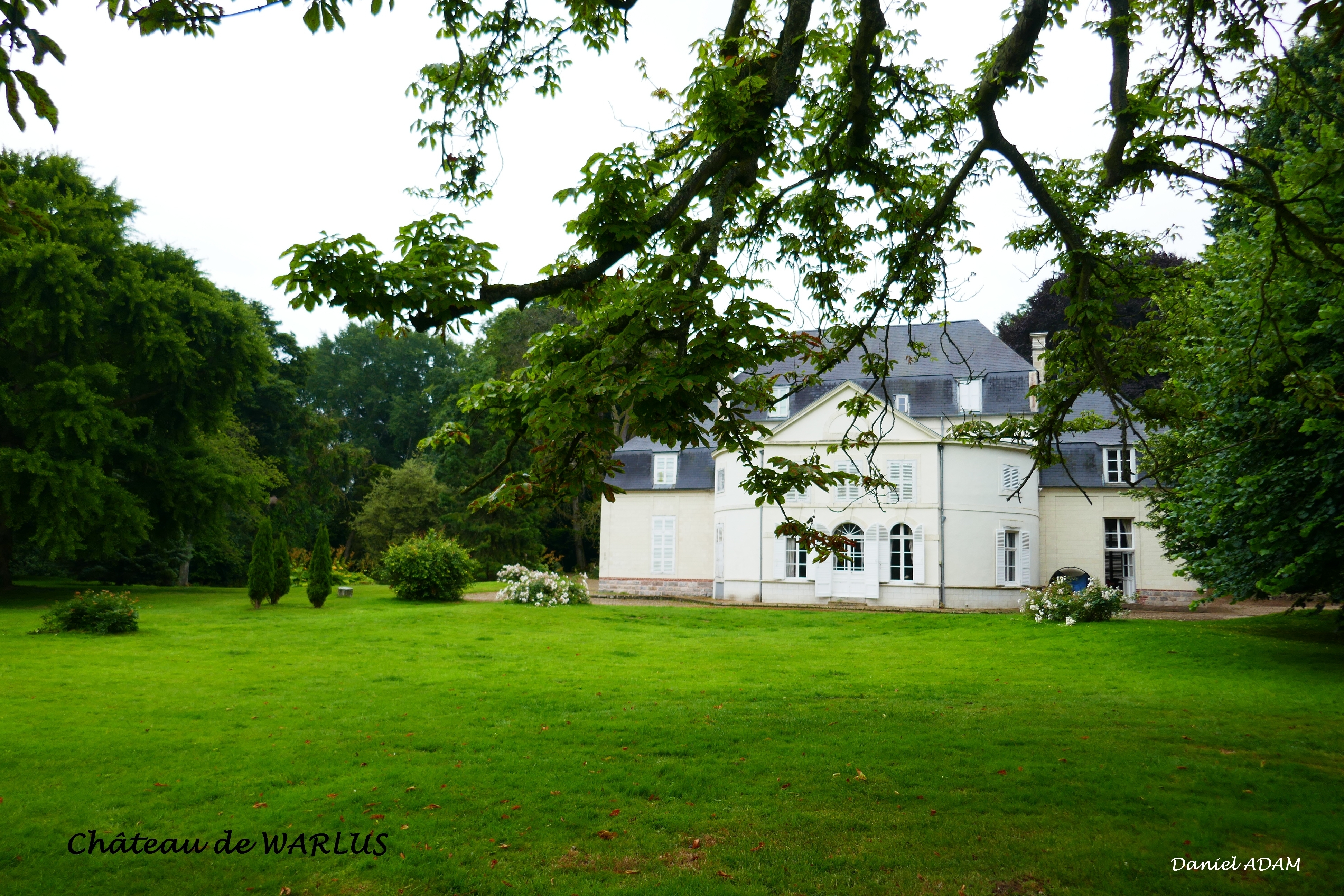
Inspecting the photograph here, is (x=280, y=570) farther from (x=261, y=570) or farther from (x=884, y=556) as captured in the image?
(x=884, y=556)

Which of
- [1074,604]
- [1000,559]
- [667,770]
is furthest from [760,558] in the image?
[667,770]

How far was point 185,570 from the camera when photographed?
31656 mm

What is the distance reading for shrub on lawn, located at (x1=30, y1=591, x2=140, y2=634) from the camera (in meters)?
15.0

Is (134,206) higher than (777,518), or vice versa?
(134,206)

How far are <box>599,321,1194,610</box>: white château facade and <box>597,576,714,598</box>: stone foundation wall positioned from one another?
44 millimetres

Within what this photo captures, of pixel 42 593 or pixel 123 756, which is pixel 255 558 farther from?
pixel 123 756

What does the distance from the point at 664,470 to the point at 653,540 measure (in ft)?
8.41

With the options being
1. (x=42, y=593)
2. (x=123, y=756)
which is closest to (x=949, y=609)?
(x=123, y=756)

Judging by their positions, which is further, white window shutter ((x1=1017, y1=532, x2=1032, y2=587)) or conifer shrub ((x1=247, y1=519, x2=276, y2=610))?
white window shutter ((x1=1017, y1=532, x2=1032, y2=587))

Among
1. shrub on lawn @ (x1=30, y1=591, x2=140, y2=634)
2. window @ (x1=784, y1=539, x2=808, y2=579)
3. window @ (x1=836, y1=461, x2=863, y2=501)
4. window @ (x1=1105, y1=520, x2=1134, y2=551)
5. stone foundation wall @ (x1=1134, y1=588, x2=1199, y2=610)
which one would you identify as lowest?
shrub on lawn @ (x1=30, y1=591, x2=140, y2=634)

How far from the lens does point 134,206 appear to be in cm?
2520

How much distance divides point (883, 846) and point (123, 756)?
5.86 meters

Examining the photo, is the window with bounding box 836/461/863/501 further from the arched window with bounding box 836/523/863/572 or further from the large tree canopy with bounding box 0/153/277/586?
the large tree canopy with bounding box 0/153/277/586

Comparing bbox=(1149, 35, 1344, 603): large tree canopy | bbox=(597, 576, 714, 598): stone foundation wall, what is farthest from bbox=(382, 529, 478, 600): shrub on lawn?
bbox=(1149, 35, 1344, 603): large tree canopy
